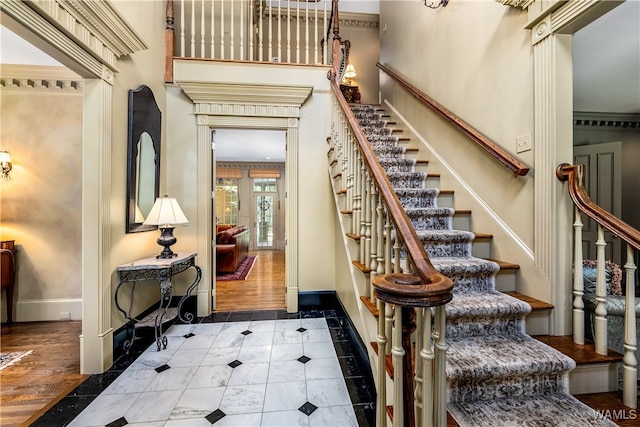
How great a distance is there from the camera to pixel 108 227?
2.12m

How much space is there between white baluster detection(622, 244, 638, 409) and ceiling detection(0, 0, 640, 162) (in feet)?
5.97

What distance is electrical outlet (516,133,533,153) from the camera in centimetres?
177

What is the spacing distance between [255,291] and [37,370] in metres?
2.37

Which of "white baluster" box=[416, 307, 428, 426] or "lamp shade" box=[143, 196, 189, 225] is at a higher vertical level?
"lamp shade" box=[143, 196, 189, 225]

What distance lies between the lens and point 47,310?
2.91 metres

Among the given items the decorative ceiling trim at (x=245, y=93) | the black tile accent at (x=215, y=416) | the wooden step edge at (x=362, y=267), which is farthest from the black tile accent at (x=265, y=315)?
the decorative ceiling trim at (x=245, y=93)

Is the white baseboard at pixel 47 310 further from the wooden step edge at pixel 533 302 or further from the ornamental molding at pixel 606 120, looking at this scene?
the ornamental molding at pixel 606 120

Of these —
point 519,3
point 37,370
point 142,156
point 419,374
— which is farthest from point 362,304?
point 37,370

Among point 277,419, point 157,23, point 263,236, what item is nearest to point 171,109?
point 157,23

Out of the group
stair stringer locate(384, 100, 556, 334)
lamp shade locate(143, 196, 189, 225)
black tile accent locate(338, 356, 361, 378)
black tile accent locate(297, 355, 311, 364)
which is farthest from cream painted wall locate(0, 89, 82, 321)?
stair stringer locate(384, 100, 556, 334)

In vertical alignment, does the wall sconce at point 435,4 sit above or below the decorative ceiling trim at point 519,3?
above

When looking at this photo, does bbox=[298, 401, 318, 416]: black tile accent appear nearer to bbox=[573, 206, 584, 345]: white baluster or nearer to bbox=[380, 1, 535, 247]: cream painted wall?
bbox=[573, 206, 584, 345]: white baluster

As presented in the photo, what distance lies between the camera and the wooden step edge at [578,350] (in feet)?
4.40

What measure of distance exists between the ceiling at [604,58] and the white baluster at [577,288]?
157cm
